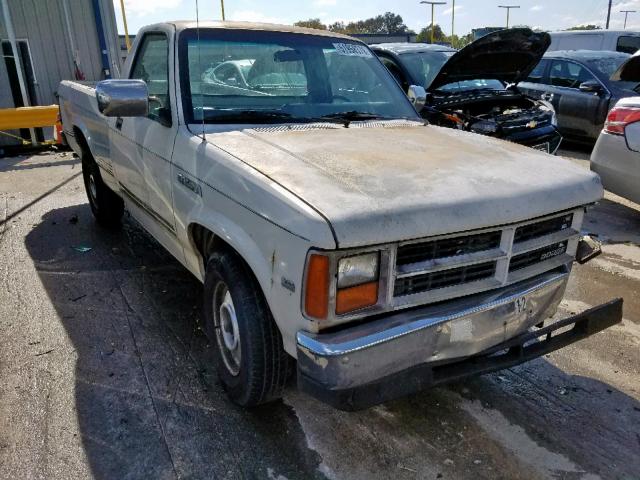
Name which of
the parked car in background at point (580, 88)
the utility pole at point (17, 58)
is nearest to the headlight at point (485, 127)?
the parked car in background at point (580, 88)

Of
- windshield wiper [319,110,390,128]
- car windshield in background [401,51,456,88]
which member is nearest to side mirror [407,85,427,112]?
windshield wiper [319,110,390,128]

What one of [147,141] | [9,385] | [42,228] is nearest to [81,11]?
[42,228]

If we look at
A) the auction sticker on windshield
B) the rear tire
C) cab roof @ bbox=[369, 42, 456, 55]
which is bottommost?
the rear tire

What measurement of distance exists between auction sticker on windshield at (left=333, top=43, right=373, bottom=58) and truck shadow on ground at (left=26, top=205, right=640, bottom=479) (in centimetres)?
213

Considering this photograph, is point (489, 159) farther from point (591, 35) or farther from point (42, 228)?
point (591, 35)

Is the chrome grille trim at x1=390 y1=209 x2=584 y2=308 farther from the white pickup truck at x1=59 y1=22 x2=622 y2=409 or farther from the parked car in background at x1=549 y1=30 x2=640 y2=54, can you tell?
the parked car in background at x1=549 y1=30 x2=640 y2=54

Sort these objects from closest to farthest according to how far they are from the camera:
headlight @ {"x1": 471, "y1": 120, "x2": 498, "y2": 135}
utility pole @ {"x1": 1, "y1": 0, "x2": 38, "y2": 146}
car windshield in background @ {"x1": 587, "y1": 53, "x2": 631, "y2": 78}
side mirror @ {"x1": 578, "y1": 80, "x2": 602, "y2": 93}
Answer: headlight @ {"x1": 471, "y1": 120, "x2": 498, "y2": 135}
side mirror @ {"x1": 578, "y1": 80, "x2": 602, "y2": 93}
car windshield in background @ {"x1": 587, "y1": 53, "x2": 631, "y2": 78}
utility pole @ {"x1": 1, "y1": 0, "x2": 38, "y2": 146}

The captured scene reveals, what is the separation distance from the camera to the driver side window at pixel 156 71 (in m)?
3.31

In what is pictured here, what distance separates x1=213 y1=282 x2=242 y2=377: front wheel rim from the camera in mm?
2785

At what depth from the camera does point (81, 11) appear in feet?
35.9

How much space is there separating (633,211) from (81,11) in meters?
10.5

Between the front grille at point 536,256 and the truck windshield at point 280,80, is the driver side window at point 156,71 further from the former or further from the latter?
the front grille at point 536,256

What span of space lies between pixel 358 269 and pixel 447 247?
0.41m

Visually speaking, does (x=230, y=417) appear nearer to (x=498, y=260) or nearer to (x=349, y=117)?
(x=498, y=260)
